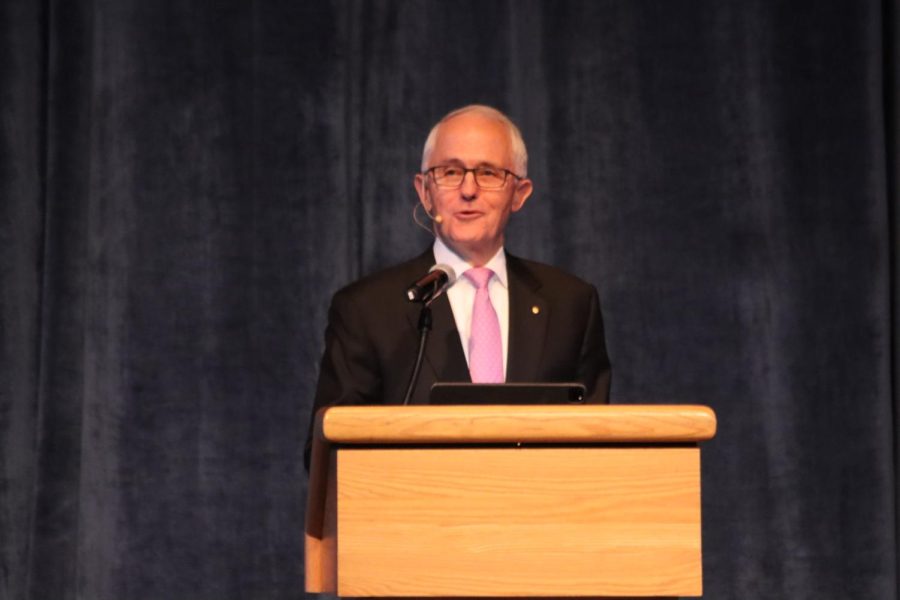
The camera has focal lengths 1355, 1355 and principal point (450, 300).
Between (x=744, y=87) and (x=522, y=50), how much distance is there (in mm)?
585

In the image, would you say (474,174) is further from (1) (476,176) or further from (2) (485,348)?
(2) (485,348)

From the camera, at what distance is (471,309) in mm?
2566

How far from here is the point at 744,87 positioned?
11.5ft

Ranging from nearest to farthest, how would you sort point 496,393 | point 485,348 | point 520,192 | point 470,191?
point 496,393 < point 485,348 < point 470,191 < point 520,192

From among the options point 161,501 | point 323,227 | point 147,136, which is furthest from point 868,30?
point 161,501

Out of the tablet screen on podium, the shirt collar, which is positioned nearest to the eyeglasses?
the shirt collar

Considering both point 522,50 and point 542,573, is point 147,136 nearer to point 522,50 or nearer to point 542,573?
point 522,50

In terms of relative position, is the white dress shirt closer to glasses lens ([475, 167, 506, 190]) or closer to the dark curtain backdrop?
glasses lens ([475, 167, 506, 190])

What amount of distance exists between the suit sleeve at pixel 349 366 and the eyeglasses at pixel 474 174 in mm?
295

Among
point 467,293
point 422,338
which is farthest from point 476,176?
point 422,338

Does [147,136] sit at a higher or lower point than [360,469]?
higher

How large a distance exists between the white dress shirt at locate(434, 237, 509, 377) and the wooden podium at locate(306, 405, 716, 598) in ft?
3.15

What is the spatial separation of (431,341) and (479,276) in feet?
0.53

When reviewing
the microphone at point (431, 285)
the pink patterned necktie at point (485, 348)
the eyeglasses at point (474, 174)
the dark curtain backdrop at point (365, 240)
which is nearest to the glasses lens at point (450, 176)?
the eyeglasses at point (474, 174)
